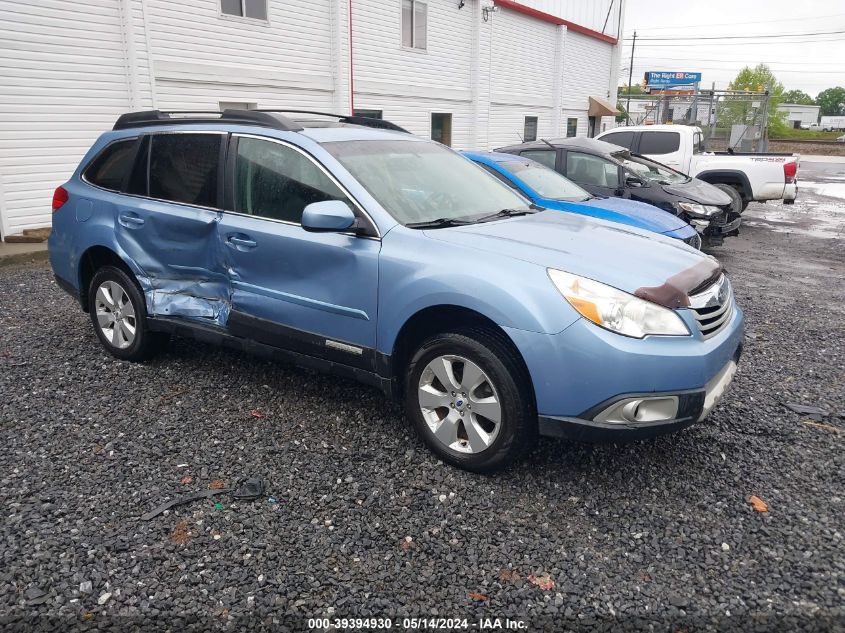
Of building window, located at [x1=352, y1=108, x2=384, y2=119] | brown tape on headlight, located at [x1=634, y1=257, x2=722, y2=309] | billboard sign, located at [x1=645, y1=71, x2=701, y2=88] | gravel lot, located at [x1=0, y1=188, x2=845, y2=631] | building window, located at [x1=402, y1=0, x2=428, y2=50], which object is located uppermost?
billboard sign, located at [x1=645, y1=71, x2=701, y2=88]

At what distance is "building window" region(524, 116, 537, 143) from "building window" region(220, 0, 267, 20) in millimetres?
12094

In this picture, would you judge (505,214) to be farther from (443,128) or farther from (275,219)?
(443,128)

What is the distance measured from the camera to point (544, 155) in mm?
9406

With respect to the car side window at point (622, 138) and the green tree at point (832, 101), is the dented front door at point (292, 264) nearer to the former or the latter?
the car side window at point (622, 138)

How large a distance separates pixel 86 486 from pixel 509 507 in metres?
2.15

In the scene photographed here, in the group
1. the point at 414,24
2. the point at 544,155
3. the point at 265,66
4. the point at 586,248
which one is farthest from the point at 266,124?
the point at 414,24

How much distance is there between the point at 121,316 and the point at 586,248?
3491 millimetres

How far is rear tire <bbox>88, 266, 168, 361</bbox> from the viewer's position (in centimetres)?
477

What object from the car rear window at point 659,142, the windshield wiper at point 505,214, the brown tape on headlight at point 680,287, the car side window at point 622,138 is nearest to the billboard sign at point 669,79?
the car side window at point 622,138

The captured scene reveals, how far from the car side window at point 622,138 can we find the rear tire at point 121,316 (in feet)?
35.9

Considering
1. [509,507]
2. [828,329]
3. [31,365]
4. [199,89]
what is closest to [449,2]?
[199,89]

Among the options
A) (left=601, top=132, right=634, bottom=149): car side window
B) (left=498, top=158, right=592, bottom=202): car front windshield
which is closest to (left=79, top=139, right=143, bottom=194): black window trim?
(left=498, top=158, right=592, bottom=202): car front windshield

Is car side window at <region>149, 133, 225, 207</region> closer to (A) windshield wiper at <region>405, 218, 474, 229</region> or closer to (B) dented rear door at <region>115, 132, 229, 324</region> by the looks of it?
(B) dented rear door at <region>115, 132, 229, 324</region>

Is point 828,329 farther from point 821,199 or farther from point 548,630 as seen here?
point 821,199
